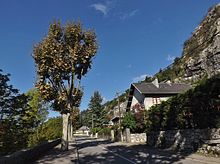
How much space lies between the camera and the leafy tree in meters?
29.3

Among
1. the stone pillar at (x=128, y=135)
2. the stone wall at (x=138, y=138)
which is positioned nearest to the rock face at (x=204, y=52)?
the stone pillar at (x=128, y=135)

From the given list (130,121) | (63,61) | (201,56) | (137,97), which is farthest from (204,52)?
(63,61)

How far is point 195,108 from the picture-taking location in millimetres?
19688

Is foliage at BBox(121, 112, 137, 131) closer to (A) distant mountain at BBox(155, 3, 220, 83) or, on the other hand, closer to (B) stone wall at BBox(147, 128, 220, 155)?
(B) stone wall at BBox(147, 128, 220, 155)

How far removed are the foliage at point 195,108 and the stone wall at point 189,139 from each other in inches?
19.9

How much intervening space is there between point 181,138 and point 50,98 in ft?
48.3

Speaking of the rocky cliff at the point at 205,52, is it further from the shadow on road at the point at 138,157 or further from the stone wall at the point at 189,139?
the shadow on road at the point at 138,157

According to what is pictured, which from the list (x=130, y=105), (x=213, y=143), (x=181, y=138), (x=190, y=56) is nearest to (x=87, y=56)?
(x=181, y=138)

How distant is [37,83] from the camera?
3005cm

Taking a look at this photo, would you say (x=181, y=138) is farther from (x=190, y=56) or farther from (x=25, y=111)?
(x=190, y=56)

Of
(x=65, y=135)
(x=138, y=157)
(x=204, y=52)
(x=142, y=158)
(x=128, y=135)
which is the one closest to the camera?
(x=142, y=158)

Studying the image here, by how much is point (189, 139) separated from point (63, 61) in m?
14.8

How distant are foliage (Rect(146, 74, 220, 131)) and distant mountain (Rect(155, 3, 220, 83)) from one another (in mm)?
28293

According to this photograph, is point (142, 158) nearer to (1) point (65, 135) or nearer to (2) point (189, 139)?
(2) point (189, 139)
